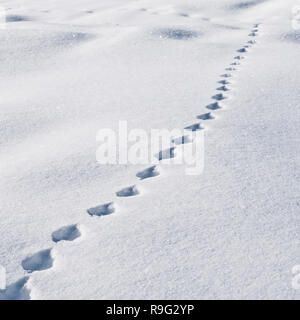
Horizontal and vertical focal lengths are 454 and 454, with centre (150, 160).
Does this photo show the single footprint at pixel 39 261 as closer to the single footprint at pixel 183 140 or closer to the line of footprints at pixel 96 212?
the line of footprints at pixel 96 212

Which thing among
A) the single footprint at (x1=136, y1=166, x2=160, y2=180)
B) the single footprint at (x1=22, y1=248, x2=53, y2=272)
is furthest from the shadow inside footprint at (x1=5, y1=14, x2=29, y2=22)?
the single footprint at (x1=22, y1=248, x2=53, y2=272)

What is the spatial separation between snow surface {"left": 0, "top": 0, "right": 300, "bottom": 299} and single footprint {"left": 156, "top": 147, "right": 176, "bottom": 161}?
0.12m

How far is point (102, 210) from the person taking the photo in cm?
160

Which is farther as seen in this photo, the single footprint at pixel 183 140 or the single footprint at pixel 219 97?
the single footprint at pixel 219 97

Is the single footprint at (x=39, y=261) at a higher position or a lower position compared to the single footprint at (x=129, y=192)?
lower

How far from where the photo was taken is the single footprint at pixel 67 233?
4.73 ft

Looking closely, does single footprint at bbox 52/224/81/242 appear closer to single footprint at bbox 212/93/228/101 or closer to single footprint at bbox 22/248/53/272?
single footprint at bbox 22/248/53/272

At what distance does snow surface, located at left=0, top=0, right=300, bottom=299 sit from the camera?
49.4 inches

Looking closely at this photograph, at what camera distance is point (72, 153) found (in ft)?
6.54

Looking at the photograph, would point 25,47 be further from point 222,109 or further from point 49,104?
point 222,109

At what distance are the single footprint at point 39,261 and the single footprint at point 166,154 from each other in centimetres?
75

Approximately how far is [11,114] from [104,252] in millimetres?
1292

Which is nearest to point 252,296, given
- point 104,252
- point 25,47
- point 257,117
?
point 104,252

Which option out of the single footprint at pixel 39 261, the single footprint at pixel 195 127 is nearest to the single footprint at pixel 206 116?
the single footprint at pixel 195 127
